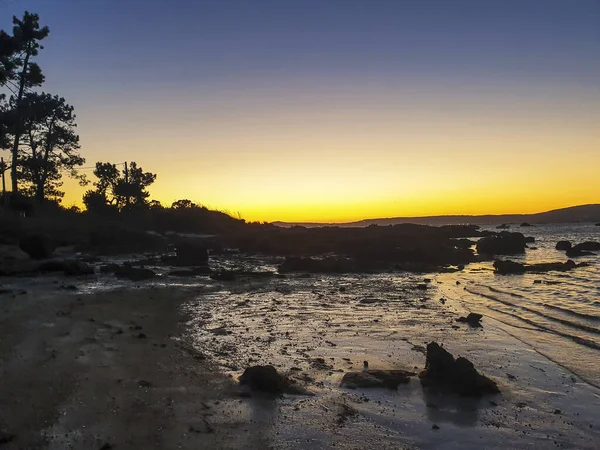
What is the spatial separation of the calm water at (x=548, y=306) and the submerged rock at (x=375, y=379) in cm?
384

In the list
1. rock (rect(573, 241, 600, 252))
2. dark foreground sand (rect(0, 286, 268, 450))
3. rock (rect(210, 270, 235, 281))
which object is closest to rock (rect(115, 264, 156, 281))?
rock (rect(210, 270, 235, 281))

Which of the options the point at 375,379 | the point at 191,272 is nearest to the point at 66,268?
the point at 191,272

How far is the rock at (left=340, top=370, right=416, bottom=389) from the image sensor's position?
802 cm

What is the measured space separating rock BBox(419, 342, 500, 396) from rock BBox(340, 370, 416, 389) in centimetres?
38

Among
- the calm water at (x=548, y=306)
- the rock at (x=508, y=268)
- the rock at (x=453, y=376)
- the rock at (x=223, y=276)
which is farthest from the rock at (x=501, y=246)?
the rock at (x=453, y=376)

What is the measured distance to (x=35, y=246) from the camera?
22297 mm

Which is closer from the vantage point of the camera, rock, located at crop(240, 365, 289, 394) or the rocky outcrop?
rock, located at crop(240, 365, 289, 394)

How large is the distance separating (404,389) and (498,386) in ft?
5.94

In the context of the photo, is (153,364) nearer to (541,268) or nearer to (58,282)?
(58,282)

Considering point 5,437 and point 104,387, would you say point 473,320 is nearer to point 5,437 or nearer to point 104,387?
point 104,387

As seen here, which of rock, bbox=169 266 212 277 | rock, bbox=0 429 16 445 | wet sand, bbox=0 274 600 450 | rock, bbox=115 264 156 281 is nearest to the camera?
rock, bbox=0 429 16 445

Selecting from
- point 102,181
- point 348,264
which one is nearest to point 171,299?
point 348,264

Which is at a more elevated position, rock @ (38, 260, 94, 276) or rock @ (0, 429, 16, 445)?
rock @ (38, 260, 94, 276)

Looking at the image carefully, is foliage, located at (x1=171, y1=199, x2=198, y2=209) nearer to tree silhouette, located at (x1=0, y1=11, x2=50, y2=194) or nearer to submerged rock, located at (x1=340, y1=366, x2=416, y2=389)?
tree silhouette, located at (x1=0, y1=11, x2=50, y2=194)
